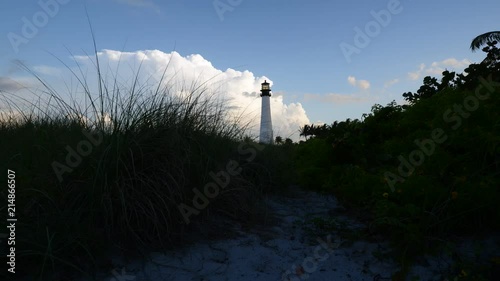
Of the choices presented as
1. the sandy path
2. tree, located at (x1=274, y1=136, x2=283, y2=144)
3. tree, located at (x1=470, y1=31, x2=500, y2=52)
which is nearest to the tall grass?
the sandy path

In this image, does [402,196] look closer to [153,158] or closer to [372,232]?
[372,232]

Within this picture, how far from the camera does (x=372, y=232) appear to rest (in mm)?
3373

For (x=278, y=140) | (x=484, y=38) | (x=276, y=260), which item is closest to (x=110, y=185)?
(x=276, y=260)

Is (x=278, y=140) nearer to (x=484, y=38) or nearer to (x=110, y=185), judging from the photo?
(x=110, y=185)

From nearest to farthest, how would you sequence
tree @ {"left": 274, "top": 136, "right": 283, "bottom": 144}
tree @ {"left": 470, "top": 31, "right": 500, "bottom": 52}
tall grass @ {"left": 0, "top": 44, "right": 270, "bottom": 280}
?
1. tall grass @ {"left": 0, "top": 44, "right": 270, "bottom": 280}
2. tree @ {"left": 274, "top": 136, "right": 283, "bottom": 144}
3. tree @ {"left": 470, "top": 31, "right": 500, "bottom": 52}

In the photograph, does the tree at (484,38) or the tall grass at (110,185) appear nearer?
the tall grass at (110,185)

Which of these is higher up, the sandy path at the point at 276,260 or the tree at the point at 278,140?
the tree at the point at 278,140

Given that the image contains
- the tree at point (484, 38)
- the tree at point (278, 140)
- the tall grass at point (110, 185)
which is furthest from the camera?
the tree at point (484, 38)

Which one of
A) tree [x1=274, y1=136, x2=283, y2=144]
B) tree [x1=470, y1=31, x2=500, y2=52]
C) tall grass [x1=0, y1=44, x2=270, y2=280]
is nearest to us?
tall grass [x1=0, y1=44, x2=270, y2=280]

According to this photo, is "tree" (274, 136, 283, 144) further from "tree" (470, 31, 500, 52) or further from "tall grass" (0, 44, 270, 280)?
"tree" (470, 31, 500, 52)

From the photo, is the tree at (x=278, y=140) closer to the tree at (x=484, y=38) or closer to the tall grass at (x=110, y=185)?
the tall grass at (x=110, y=185)

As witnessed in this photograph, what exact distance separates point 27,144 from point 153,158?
1.21 meters

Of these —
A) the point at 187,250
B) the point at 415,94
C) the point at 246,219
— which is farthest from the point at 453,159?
the point at 415,94

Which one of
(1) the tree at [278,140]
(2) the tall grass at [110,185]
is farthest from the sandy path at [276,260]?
(1) the tree at [278,140]
